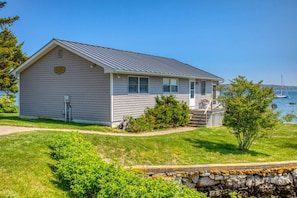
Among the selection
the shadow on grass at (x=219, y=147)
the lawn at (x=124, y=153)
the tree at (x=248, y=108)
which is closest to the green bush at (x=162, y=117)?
the lawn at (x=124, y=153)

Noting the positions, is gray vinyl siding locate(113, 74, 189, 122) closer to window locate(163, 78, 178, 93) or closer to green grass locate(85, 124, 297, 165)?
window locate(163, 78, 178, 93)

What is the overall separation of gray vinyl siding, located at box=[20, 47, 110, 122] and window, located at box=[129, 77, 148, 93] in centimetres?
165

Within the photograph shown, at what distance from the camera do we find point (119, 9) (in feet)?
67.0

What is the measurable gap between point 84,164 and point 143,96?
33.9 feet

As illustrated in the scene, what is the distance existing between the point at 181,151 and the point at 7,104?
17.9m

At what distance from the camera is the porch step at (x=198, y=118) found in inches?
662

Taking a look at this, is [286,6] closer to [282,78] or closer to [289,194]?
[289,194]

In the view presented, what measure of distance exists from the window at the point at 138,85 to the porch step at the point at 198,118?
11.9 feet

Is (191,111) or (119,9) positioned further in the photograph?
(119,9)

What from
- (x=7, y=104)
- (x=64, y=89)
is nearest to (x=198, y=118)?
(x=64, y=89)

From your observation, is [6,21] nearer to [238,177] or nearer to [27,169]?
[27,169]

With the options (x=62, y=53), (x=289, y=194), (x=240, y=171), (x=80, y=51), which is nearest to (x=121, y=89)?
(x=80, y=51)

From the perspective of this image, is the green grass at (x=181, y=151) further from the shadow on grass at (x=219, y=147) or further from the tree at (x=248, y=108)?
the tree at (x=248, y=108)

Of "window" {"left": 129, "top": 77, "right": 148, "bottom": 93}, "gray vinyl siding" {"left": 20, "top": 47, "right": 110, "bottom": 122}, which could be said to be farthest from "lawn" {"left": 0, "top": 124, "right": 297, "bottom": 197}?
"window" {"left": 129, "top": 77, "right": 148, "bottom": 93}
